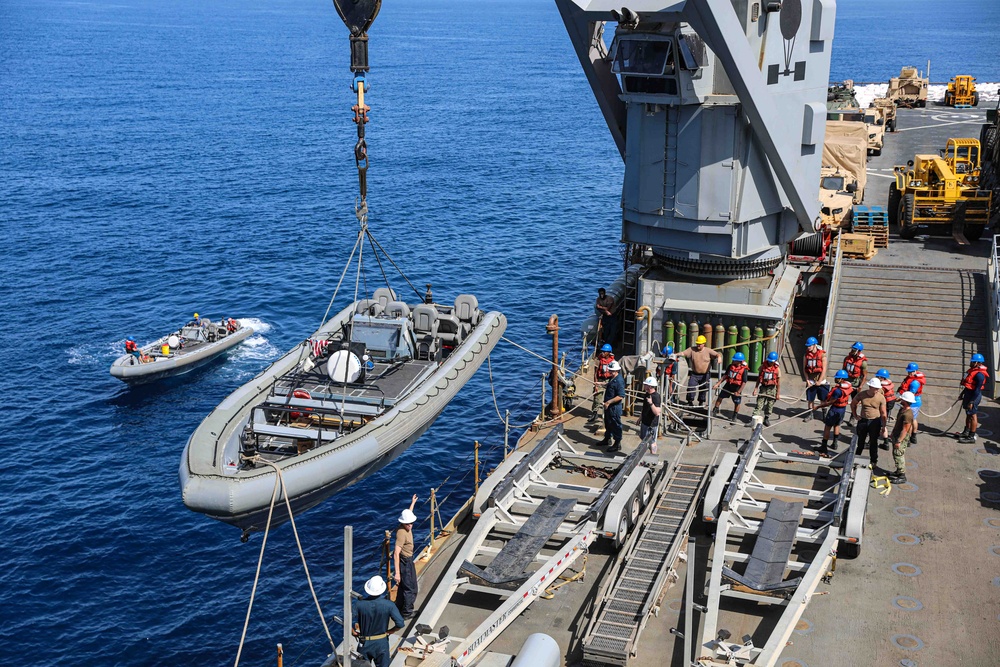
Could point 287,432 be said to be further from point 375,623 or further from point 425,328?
point 375,623

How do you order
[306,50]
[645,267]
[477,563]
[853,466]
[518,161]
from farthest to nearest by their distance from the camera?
[306,50], [518,161], [645,267], [853,466], [477,563]

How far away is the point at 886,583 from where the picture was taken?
1409 centimetres

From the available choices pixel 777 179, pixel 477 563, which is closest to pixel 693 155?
pixel 777 179

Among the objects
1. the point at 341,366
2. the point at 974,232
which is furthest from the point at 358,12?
the point at 974,232

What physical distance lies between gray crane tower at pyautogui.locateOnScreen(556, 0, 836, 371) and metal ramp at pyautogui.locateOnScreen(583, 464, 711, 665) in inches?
264

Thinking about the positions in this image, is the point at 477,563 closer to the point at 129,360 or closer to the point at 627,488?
the point at 627,488

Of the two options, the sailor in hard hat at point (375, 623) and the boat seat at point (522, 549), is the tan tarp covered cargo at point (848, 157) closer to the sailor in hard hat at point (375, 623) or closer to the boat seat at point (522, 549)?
the boat seat at point (522, 549)

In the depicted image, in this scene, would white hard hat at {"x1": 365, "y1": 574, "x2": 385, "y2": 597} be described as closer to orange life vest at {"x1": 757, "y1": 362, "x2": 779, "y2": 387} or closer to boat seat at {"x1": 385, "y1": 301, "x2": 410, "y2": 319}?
boat seat at {"x1": 385, "y1": 301, "x2": 410, "y2": 319}

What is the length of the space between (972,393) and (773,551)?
7134mm

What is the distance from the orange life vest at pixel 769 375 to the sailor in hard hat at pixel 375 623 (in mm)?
10884

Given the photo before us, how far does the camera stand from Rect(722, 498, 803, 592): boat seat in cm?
1312

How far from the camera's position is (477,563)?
47.6 feet

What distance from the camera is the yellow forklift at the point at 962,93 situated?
63.1m

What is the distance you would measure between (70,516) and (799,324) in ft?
64.7
